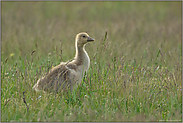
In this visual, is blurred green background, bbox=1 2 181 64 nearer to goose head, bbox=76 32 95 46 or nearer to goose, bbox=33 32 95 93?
goose head, bbox=76 32 95 46

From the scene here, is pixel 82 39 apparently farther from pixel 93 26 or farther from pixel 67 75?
pixel 93 26

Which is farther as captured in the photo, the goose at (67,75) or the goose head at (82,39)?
the goose head at (82,39)

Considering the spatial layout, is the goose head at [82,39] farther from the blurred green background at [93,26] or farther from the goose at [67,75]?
the blurred green background at [93,26]

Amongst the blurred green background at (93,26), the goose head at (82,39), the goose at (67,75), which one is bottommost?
the goose at (67,75)

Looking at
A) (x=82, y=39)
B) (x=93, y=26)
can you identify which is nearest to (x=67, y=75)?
(x=82, y=39)

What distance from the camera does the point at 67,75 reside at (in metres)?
5.16

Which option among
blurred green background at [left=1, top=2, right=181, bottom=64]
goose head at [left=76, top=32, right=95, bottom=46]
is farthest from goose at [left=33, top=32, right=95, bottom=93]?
blurred green background at [left=1, top=2, right=181, bottom=64]

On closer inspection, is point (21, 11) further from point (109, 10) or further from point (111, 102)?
point (111, 102)

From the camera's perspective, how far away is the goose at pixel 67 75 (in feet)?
16.2

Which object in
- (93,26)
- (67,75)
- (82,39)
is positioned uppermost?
(93,26)

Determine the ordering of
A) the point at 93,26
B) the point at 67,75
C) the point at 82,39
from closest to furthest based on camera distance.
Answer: the point at 67,75 → the point at 82,39 → the point at 93,26

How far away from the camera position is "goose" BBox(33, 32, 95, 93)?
16.2 feet

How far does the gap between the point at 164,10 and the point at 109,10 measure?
341cm

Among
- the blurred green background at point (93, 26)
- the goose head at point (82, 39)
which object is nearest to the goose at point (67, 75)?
the goose head at point (82, 39)
